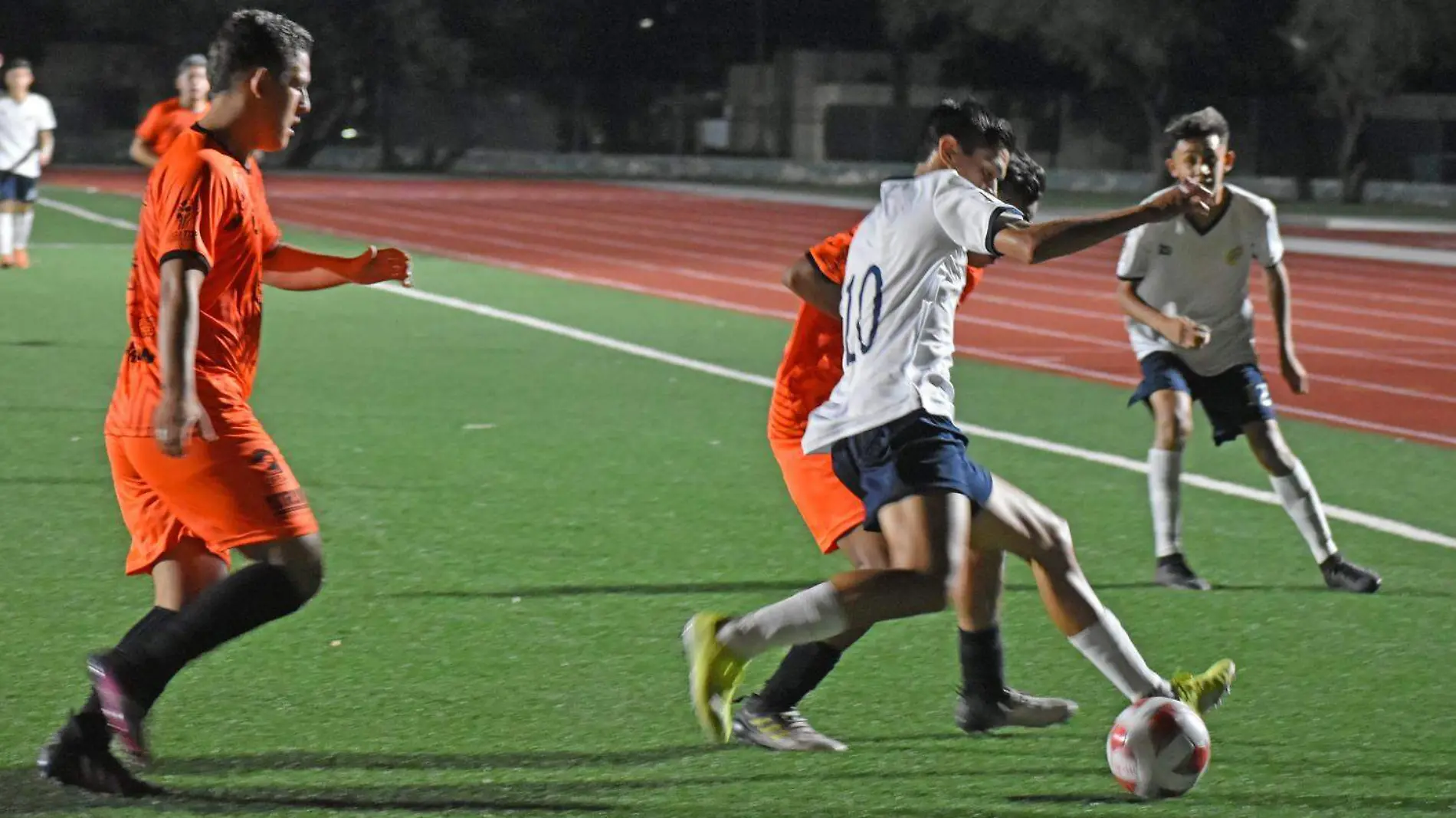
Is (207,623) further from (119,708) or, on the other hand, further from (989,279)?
(989,279)

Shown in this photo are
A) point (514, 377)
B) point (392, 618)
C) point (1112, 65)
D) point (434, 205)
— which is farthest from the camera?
point (1112, 65)

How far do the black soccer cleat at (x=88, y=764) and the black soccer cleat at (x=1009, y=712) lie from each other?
2042mm

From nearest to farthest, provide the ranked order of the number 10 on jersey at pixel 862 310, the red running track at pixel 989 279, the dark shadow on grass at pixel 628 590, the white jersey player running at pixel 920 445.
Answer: the white jersey player running at pixel 920 445
the number 10 on jersey at pixel 862 310
the dark shadow on grass at pixel 628 590
the red running track at pixel 989 279

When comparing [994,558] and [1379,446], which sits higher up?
[994,558]

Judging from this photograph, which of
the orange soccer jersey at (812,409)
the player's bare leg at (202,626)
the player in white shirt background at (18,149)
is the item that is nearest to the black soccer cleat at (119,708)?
the player's bare leg at (202,626)

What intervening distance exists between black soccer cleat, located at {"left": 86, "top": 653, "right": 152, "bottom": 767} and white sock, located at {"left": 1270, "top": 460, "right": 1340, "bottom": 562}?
451cm

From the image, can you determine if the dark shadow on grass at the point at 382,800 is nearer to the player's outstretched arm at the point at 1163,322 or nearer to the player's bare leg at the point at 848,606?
the player's bare leg at the point at 848,606

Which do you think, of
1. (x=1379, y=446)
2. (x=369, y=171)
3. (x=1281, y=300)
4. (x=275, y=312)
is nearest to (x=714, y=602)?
(x=1281, y=300)

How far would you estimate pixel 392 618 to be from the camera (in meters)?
6.77

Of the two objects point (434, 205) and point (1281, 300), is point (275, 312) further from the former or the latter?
point (434, 205)

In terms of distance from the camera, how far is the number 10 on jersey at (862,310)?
16.0ft

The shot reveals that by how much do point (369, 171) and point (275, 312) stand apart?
1526 inches

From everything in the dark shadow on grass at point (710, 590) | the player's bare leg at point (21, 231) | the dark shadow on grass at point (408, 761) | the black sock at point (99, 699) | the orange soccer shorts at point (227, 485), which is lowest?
the player's bare leg at point (21, 231)

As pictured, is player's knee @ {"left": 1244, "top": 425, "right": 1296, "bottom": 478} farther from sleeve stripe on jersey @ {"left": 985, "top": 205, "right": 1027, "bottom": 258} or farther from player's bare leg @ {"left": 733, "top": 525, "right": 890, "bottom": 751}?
sleeve stripe on jersey @ {"left": 985, "top": 205, "right": 1027, "bottom": 258}
